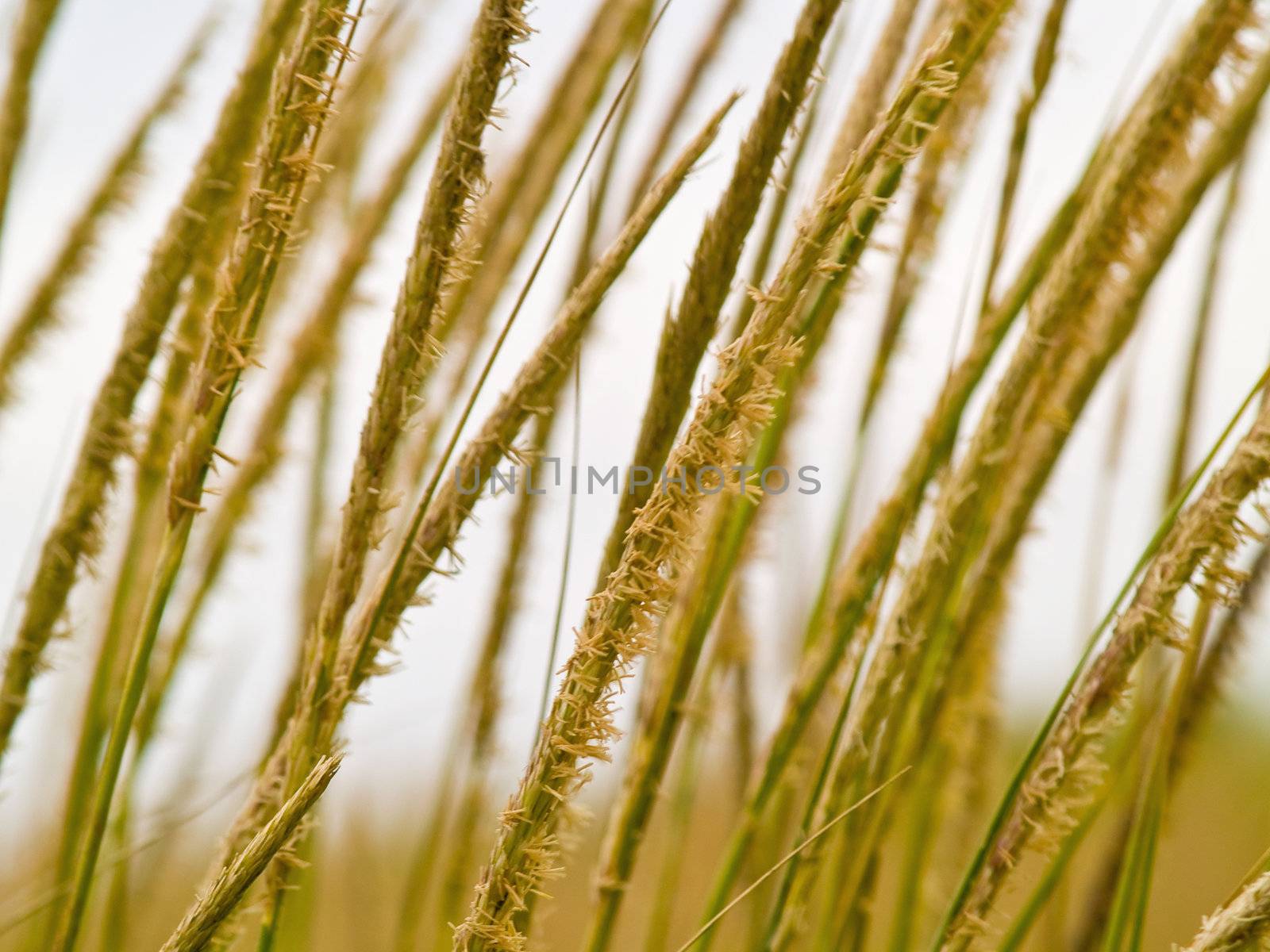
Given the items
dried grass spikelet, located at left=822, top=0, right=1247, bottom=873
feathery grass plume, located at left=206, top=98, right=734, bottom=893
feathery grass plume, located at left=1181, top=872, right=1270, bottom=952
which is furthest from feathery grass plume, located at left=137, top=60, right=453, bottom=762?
feathery grass plume, located at left=1181, top=872, right=1270, bottom=952

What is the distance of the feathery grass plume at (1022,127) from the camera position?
48 cm

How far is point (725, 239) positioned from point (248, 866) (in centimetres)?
25

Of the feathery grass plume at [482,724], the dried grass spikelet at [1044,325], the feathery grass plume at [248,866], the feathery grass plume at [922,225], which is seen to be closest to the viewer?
the feathery grass plume at [248,866]

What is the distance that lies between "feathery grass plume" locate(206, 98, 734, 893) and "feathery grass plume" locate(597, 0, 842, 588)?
0.02 metres

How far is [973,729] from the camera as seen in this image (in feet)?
2.60

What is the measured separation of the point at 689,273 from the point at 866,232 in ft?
0.30


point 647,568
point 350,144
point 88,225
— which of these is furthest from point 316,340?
point 647,568

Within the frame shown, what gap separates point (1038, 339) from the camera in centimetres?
45

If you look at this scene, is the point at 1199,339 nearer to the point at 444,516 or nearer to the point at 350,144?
the point at 444,516

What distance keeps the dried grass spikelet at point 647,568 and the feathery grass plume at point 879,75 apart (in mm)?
153

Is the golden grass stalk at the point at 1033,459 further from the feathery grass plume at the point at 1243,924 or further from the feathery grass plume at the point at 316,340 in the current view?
the feathery grass plume at the point at 316,340

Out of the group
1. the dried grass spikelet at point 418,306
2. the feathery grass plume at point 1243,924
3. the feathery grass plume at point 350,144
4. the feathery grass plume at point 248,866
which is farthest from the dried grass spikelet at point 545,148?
the feathery grass plume at point 1243,924

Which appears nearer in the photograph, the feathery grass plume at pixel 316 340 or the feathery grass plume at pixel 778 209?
the feathery grass plume at pixel 778 209

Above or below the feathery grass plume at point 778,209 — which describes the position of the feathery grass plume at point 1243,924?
below
